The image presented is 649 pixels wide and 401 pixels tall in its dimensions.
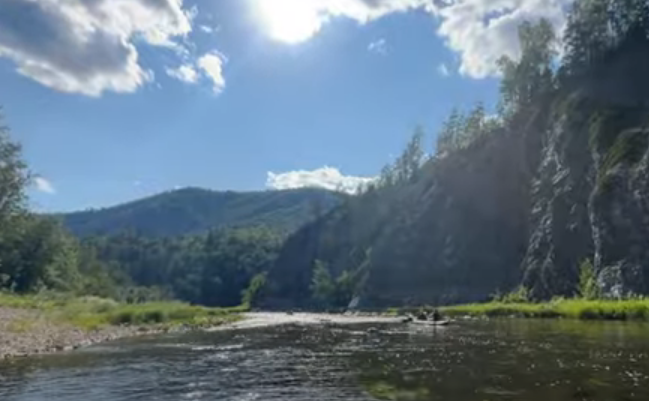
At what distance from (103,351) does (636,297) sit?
58.3 meters

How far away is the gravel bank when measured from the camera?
37369 millimetres

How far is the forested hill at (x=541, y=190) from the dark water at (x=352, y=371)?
4779 cm

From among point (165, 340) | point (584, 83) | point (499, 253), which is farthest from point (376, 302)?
point (165, 340)

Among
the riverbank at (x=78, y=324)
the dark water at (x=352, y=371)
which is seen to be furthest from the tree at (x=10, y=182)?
the dark water at (x=352, y=371)

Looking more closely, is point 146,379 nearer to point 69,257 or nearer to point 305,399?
point 305,399

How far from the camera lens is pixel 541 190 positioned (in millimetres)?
123562

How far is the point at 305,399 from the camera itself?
21.4m

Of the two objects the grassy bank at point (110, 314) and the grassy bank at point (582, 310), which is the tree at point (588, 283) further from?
the grassy bank at point (110, 314)

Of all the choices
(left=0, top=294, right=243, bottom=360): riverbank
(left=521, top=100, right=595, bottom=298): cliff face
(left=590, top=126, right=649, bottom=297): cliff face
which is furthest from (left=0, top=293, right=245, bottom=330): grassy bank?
(left=521, top=100, right=595, bottom=298): cliff face

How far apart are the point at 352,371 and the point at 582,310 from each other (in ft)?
164

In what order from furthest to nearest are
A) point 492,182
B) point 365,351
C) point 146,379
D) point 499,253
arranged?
point 492,182, point 499,253, point 365,351, point 146,379

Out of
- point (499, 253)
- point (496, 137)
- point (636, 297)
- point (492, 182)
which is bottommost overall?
point (636, 297)

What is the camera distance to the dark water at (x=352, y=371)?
22.0m

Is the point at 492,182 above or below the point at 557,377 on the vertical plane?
above
